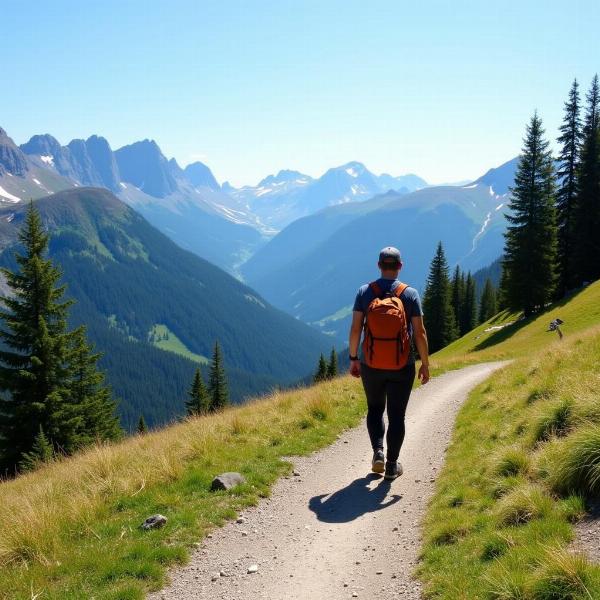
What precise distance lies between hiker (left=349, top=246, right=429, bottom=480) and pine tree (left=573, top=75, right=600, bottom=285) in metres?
44.8

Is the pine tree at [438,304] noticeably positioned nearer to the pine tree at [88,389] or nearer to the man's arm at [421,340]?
the pine tree at [88,389]

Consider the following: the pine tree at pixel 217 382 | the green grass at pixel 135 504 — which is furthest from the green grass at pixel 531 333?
the pine tree at pixel 217 382

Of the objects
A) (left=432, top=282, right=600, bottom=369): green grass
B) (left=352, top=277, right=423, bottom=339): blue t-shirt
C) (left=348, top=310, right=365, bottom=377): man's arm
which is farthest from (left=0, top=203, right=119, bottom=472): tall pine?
(left=352, top=277, right=423, bottom=339): blue t-shirt

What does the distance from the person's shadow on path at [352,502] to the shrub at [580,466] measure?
9.36 feet

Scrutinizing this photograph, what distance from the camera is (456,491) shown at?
271 inches

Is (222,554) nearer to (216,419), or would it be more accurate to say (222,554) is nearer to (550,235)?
(216,419)

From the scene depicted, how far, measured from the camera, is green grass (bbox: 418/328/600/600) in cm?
409

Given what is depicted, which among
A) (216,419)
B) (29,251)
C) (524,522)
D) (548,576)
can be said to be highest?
(29,251)

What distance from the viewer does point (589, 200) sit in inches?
1734

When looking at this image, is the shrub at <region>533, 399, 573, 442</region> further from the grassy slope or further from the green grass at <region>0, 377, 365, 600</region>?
the green grass at <region>0, 377, 365, 600</region>

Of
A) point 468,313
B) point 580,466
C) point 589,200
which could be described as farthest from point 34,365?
point 468,313

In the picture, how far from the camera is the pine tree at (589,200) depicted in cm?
4369

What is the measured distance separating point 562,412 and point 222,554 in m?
5.51

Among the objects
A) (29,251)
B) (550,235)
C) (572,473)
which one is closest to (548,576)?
(572,473)
